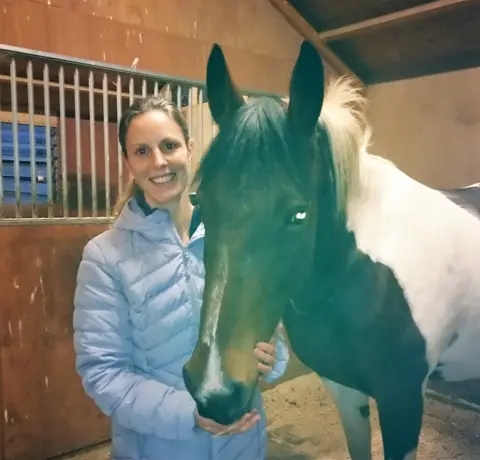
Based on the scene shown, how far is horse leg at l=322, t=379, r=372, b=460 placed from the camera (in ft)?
3.68

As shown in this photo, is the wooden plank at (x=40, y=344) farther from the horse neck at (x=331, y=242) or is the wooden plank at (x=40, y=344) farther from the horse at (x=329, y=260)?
the horse neck at (x=331, y=242)

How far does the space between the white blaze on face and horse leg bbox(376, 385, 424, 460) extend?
44cm

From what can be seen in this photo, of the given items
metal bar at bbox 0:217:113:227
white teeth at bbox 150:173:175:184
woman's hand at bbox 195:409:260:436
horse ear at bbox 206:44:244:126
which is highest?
horse ear at bbox 206:44:244:126

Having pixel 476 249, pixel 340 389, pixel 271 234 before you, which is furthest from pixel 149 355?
pixel 476 249

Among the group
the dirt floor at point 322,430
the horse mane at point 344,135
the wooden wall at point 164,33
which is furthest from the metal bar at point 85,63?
the dirt floor at point 322,430

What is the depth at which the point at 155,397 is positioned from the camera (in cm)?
70

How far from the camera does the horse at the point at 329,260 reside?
0.61m

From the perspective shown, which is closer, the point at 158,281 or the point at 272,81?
the point at 158,281

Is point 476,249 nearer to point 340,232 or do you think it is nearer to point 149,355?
point 340,232

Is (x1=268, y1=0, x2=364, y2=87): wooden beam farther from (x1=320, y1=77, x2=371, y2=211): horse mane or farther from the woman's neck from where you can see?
the woman's neck

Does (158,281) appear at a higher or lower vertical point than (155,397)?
higher

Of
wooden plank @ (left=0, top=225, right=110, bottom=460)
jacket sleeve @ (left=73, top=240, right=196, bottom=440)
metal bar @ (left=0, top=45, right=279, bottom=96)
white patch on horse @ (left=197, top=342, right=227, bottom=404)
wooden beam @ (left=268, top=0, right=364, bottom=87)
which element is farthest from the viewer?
wooden beam @ (left=268, top=0, right=364, bottom=87)

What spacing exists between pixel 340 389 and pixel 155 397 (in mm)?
573

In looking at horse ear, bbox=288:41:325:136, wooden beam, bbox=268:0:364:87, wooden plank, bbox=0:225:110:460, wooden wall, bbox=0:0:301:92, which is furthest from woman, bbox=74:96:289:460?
wooden beam, bbox=268:0:364:87
